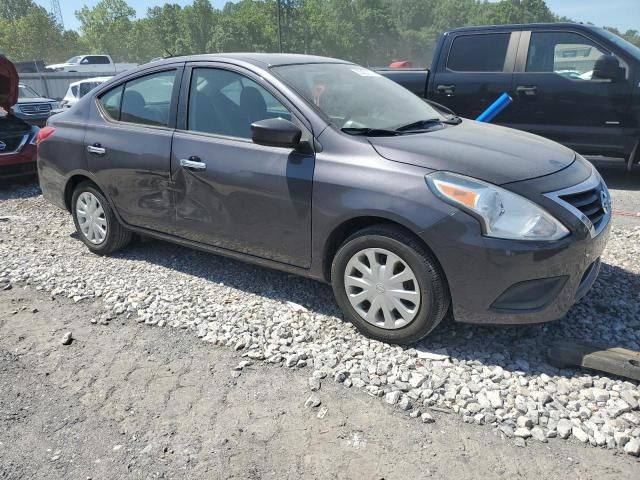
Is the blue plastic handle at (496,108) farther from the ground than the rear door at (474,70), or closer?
closer

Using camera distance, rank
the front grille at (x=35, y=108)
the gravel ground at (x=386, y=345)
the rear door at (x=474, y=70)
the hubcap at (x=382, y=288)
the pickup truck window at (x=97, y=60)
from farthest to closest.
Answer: the pickup truck window at (x=97, y=60)
the front grille at (x=35, y=108)
the rear door at (x=474, y=70)
the hubcap at (x=382, y=288)
the gravel ground at (x=386, y=345)

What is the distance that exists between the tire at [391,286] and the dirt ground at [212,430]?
503 millimetres

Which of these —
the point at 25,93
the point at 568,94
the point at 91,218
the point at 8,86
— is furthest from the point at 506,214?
the point at 25,93

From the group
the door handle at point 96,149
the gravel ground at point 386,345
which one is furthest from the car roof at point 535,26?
the door handle at point 96,149

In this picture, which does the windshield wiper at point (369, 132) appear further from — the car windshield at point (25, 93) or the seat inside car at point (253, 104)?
the car windshield at point (25, 93)

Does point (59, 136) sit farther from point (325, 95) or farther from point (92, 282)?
point (325, 95)

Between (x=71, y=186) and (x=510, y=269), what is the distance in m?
4.05

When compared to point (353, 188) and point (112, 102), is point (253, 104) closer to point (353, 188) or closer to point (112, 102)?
point (353, 188)

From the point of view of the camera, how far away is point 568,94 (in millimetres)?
6727

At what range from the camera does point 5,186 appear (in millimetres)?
8211

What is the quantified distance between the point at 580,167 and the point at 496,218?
0.98 m

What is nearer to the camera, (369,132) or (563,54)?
(369,132)

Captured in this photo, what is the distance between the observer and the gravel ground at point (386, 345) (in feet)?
8.57

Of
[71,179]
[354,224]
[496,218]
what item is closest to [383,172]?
[354,224]
